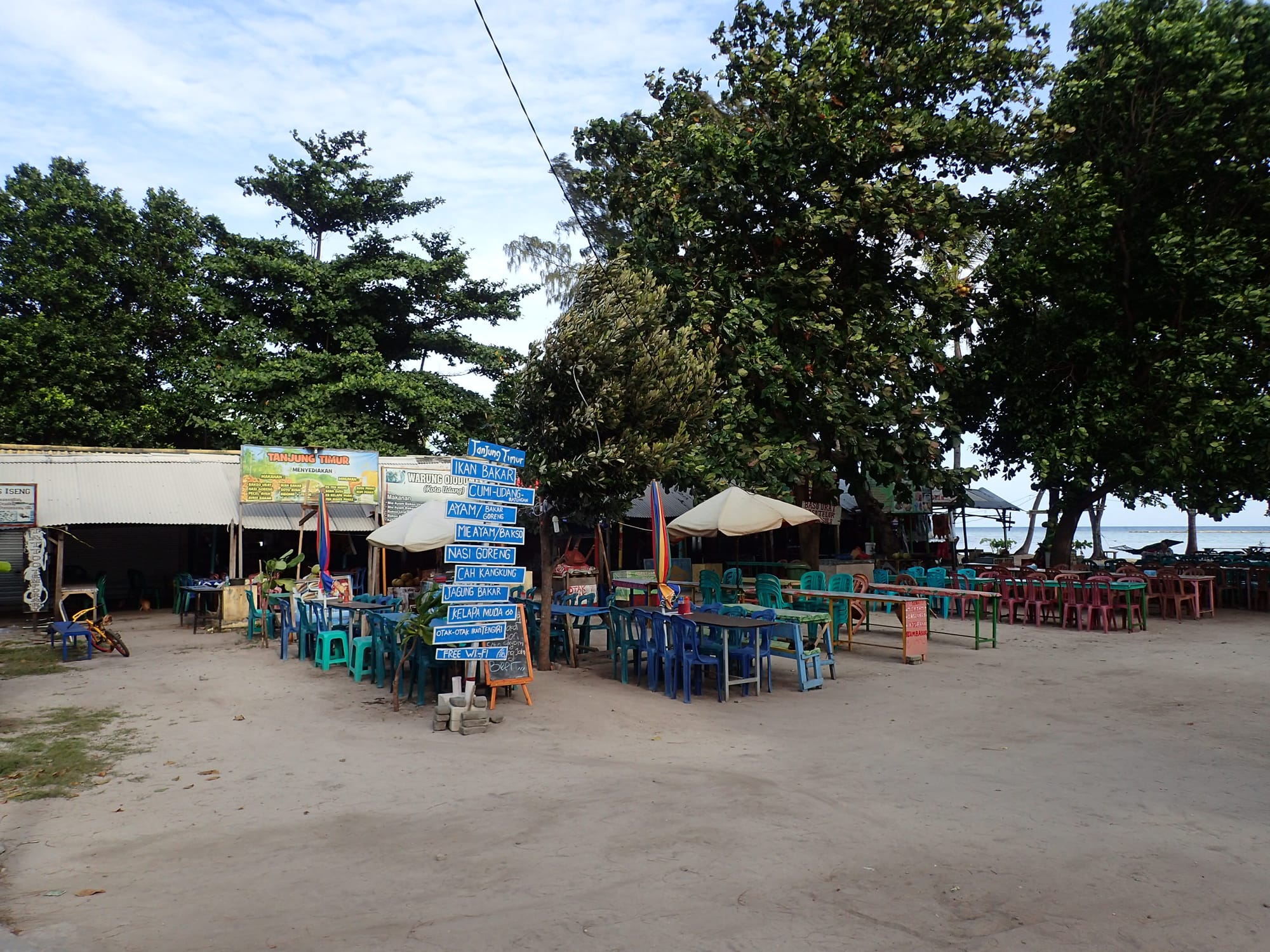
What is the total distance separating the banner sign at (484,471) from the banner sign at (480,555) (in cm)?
69

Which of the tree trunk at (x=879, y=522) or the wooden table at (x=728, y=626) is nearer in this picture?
the wooden table at (x=728, y=626)

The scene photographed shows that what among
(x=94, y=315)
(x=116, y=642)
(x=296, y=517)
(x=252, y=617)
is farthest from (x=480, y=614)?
(x=94, y=315)

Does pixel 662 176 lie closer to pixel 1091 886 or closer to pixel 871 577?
pixel 871 577

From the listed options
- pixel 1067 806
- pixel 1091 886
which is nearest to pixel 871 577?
pixel 1067 806

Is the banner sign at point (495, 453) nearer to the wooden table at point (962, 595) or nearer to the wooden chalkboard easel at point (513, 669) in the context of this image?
the wooden chalkboard easel at point (513, 669)

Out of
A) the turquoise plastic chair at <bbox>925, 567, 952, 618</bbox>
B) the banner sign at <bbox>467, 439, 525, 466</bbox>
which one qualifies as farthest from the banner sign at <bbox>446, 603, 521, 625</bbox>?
the turquoise plastic chair at <bbox>925, 567, 952, 618</bbox>

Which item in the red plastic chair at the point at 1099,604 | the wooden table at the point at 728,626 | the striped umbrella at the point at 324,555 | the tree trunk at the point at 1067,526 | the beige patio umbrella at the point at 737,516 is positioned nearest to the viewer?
the wooden table at the point at 728,626

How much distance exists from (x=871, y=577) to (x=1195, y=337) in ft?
26.9

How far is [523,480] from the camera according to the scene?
11266mm

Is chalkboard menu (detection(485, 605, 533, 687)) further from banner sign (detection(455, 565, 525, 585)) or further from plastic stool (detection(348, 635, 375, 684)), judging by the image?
plastic stool (detection(348, 635, 375, 684))

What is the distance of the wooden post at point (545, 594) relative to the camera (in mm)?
11172

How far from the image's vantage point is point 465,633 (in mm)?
8531

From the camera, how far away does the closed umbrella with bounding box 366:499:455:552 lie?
13047 mm

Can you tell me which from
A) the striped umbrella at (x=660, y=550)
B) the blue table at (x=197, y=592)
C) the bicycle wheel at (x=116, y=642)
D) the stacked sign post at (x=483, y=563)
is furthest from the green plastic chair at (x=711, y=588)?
the bicycle wheel at (x=116, y=642)
